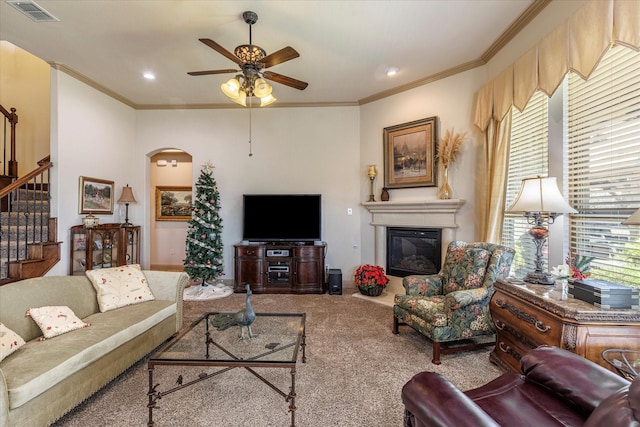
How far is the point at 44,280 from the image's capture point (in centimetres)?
228

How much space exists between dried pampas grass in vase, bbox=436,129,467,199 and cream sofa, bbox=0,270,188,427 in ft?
11.2

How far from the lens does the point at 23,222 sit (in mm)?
3604

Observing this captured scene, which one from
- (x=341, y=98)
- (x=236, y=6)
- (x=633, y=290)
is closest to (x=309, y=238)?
(x=341, y=98)

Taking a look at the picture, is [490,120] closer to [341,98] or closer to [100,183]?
[341,98]

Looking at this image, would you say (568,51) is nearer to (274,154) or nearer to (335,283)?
(335,283)

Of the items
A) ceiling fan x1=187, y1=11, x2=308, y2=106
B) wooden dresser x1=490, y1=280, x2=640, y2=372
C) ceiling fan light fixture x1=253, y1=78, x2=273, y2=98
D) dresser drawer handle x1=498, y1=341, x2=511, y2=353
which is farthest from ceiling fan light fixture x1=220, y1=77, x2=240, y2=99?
dresser drawer handle x1=498, y1=341, x2=511, y2=353

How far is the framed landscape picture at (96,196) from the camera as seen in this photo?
4.09 metres

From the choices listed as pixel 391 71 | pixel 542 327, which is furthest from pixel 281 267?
pixel 542 327

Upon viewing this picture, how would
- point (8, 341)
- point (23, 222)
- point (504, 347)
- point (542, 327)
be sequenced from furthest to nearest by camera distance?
point (23, 222), point (504, 347), point (542, 327), point (8, 341)

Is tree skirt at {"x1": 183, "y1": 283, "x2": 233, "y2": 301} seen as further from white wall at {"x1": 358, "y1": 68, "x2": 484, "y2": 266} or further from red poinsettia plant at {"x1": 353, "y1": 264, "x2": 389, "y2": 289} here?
white wall at {"x1": 358, "y1": 68, "x2": 484, "y2": 266}

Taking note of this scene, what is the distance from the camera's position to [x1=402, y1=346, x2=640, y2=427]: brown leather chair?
2.87ft

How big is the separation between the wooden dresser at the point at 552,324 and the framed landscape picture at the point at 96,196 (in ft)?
17.1

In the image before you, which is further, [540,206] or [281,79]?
[281,79]

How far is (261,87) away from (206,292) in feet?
10.8
